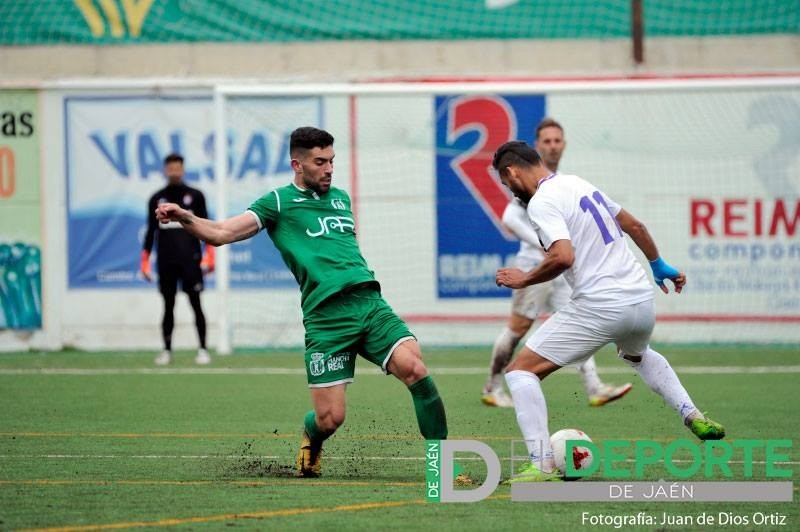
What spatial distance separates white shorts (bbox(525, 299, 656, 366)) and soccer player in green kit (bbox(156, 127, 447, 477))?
0.75 metres

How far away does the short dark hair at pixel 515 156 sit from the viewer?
8594 millimetres

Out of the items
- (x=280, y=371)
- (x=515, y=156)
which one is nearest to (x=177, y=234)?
(x=280, y=371)

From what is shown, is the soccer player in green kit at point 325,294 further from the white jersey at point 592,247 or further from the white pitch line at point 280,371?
the white pitch line at point 280,371

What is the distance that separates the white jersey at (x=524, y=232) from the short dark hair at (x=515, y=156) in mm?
3608

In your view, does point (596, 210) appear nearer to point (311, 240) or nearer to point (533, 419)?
point (533, 419)

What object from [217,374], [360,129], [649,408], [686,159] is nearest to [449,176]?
[360,129]

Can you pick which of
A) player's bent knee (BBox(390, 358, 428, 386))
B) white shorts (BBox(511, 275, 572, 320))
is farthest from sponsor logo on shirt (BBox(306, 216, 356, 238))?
white shorts (BBox(511, 275, 572, 320))

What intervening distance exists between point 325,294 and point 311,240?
0.37m

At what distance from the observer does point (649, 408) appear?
42.5 feet

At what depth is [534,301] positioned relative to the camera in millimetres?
12977

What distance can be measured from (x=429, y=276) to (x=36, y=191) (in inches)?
229

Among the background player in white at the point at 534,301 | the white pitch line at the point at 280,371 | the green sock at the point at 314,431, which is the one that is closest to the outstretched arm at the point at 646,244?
the green sock at the point at 314,431

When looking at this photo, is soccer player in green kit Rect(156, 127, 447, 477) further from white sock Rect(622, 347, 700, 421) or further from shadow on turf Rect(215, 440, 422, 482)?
white sock Rect(622, 347, 700, 421)

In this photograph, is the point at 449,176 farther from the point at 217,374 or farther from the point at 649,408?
the point at 649,408
